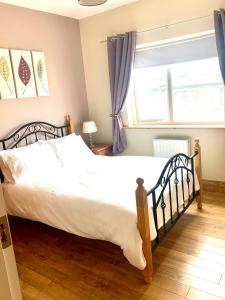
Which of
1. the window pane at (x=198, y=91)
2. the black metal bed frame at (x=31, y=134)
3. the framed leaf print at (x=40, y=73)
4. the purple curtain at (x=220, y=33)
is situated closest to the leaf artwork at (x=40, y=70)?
the framed leaf print at (x=40, y=73)

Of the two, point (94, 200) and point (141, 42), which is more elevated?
point (141, 42)

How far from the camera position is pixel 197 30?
10.6ft

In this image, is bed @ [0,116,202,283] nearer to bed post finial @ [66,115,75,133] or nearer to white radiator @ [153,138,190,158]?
bed post finial @ [66,115,75,133]

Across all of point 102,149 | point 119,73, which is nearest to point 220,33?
point 119,73

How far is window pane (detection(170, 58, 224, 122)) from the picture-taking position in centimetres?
343

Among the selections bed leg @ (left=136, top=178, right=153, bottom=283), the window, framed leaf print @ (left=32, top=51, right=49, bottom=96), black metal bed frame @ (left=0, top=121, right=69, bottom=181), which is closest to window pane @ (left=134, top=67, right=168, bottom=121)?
the window

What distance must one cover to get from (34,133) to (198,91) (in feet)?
7.40

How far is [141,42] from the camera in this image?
144 inches

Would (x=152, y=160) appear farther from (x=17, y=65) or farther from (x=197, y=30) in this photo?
(x=17, y=65)

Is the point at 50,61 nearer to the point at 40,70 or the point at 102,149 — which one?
the point at 40,70

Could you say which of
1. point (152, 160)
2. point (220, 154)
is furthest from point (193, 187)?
point (220, 154)

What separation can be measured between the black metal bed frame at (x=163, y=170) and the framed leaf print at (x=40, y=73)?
44cm

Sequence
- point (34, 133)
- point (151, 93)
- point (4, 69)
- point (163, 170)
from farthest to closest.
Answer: point (151, 93)
point (34, 133)
point (4, 69)
point (163, 170)

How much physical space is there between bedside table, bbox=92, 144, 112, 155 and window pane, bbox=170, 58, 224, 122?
108 cm
